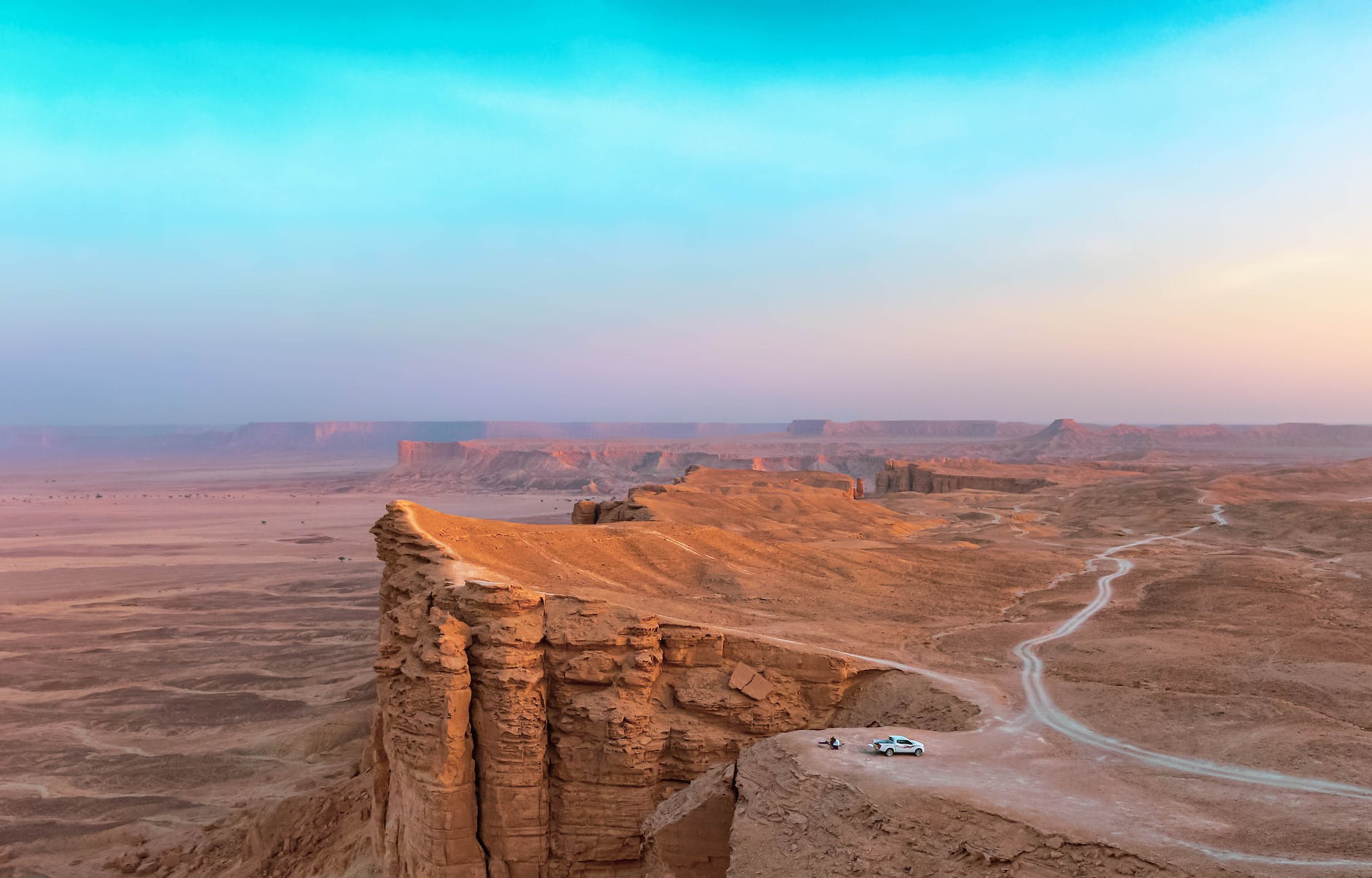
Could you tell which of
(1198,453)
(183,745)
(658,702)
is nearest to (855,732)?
(658,702)

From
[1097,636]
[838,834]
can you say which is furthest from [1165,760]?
[1097,636]

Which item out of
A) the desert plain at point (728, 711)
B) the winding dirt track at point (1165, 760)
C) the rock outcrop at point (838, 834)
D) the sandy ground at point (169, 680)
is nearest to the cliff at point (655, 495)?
the desert plain at point (728, 711)

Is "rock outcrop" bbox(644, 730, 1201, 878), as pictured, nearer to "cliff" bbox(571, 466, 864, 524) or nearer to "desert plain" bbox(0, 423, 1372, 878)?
"desert plain" bbox(0, 423, 1372, 878)

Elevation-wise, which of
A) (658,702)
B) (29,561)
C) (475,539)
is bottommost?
(29,561)

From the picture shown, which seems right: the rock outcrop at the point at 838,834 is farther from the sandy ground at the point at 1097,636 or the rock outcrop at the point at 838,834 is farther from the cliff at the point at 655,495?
the cliff at the point at 655,495

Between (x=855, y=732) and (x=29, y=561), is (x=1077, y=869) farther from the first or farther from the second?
(x=29, y=561)

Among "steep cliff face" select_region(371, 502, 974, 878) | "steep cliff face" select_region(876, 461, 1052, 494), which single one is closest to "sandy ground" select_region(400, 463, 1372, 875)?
"steep cliff face" select_region(371, 502, 974, 878)
